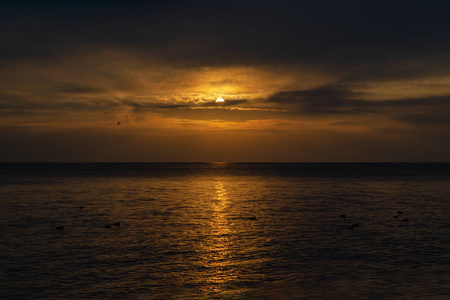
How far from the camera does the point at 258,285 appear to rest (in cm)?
2441

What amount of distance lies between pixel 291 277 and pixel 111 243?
1909cm

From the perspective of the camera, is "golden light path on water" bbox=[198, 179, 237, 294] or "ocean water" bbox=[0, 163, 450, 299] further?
"golden light path on water" bbox=[198, 179, 237, 294]

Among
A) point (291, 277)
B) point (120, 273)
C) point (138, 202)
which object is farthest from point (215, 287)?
point (138, 202)

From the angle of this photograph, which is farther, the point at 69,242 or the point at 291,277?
the point at 69,242

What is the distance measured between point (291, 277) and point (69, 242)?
903 inches

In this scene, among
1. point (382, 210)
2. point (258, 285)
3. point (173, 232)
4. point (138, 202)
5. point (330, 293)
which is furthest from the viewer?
point (138, 202)

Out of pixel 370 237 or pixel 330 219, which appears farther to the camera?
pixel 330 219

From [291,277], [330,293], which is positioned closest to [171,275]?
[291,277]

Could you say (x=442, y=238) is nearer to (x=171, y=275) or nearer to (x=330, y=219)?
(x=330, y=219)

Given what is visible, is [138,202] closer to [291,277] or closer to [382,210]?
[382,210]

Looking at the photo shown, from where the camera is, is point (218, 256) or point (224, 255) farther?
point (224, 255)

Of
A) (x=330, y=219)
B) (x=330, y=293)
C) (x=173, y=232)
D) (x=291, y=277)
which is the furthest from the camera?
(x=330, y=219)

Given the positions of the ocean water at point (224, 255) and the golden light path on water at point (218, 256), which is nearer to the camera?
the ocean water at point (224, 255)

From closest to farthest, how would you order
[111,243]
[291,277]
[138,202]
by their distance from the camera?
1. [291,277]
2. [111,243]
3. [138,202]
